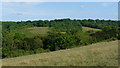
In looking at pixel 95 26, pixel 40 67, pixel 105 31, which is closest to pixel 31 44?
pixel 105 31

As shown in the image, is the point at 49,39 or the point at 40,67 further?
the point at 49,39

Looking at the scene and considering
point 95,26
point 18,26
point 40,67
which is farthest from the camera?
point 18,26

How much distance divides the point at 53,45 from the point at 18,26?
6888 centimetres

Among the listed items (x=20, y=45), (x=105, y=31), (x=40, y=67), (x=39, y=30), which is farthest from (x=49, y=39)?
(x=40, y=67)

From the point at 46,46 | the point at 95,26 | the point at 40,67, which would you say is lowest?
the point at 95,26

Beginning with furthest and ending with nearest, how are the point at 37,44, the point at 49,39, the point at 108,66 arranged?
1. the point at 49,39
2. the point at 37,44
3. the point at 108,66

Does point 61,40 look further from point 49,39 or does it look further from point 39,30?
point 39,30

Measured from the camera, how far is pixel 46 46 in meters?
86.1

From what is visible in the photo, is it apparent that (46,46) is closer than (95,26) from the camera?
Yes

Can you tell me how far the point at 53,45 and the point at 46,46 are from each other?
3335 mm

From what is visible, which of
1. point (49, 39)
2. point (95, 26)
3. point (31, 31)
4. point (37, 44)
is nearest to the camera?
point (37, 44)

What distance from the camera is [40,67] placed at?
436 inches

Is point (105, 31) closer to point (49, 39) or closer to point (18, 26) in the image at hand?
point (49, 39)

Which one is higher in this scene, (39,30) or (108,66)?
(108,66)
